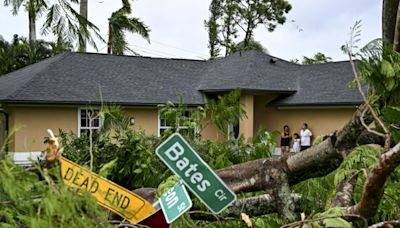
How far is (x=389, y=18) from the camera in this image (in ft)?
9.09

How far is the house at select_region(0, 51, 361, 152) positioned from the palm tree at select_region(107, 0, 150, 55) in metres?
3.94

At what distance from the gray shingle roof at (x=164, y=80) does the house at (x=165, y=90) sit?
29 millimetres

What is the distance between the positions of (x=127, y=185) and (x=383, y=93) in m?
3.60

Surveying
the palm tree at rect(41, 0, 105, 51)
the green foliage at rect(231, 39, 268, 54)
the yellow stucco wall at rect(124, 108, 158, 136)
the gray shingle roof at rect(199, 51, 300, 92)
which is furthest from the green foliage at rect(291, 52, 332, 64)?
the palm tree at rect(41, 0, 105, 51)

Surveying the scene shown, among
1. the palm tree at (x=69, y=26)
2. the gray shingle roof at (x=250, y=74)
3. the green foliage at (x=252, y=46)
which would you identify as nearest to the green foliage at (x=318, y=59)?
the green foliage at (x=252, y=46)

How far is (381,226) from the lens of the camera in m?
1.70

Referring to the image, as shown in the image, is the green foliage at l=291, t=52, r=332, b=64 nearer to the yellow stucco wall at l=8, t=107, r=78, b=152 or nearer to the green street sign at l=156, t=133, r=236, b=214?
the yellow stucco wall at l=8, t=107, r=78, b=152

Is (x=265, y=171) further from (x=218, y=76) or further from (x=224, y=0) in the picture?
(x=224, y=0)

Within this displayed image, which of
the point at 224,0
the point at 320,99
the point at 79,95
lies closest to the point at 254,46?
the point at 224,0

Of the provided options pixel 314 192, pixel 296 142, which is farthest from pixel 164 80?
pixel 314 192

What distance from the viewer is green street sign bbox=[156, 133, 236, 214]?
1.67 m

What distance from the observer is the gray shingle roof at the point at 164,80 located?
16.3 metres

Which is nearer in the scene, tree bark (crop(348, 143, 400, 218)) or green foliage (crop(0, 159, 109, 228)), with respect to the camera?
green foliage (crop(0, 159, 109, 228))

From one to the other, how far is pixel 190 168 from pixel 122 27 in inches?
892
